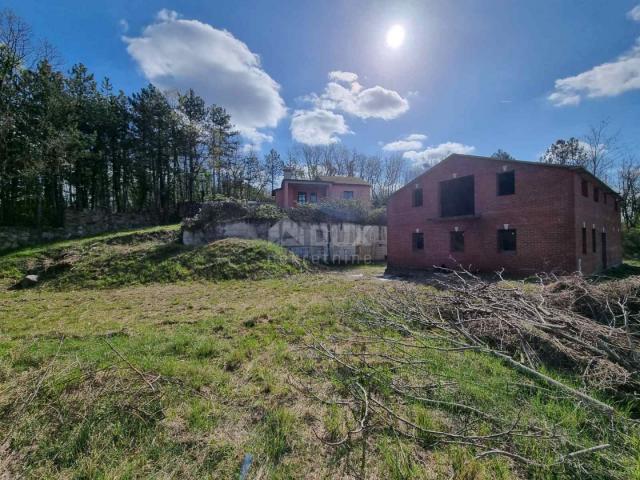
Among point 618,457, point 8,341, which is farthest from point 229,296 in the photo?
point 618,457

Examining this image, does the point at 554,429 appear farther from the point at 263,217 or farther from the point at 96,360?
the point at 263,217

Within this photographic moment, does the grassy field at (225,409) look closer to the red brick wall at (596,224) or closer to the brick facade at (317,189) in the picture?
the red brick wall at (596,224)

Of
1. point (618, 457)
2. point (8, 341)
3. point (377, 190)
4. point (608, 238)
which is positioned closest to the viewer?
point (618, 457)

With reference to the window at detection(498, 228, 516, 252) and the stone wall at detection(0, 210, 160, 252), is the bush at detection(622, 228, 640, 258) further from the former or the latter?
the stone wall at detection(0, 210, 160, 252)

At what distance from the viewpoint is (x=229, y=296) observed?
7883 mm

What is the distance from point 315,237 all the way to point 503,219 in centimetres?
1039

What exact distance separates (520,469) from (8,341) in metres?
6.93

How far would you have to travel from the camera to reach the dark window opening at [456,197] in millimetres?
13664

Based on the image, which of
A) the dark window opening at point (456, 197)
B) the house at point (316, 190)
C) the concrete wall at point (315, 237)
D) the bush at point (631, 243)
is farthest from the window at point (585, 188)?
the bush at point (631, 243)

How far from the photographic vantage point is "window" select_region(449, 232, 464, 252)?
43.6ft

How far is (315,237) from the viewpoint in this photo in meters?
17.3

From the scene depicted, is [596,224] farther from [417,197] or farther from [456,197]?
[417,197]

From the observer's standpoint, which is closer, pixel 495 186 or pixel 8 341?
pixel 8 341

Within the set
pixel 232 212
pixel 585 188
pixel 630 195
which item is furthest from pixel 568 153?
pixel 232 212
